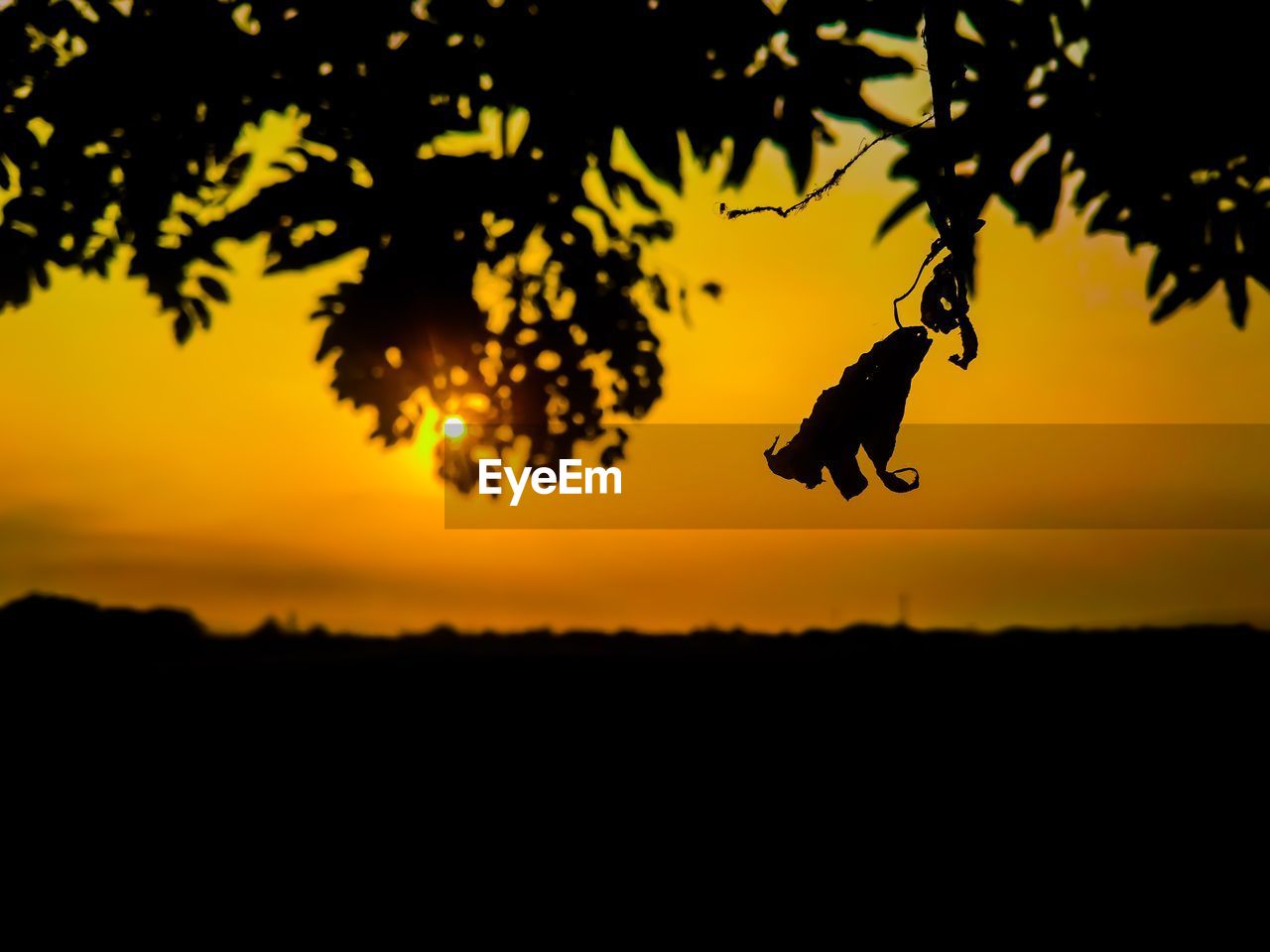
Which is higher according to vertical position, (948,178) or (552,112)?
(552,112)

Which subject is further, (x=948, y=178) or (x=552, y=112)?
(x=552, y=112)

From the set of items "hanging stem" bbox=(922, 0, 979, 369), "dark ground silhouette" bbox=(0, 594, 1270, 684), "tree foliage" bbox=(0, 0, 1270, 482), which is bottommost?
"dark ground silhouette" bbox=(0, 594, 1270, 684)

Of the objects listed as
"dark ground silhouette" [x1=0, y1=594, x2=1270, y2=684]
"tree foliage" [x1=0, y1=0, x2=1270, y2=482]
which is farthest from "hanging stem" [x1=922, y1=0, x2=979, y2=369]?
"dark ground silhouette" [x1=0, y1=594, x2=1270, y2=684]

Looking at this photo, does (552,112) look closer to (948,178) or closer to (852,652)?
(948,178)

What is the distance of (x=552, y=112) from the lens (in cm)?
351

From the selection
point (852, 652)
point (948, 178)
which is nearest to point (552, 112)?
point (948, 178)

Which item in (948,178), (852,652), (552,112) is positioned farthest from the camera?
(852,652)

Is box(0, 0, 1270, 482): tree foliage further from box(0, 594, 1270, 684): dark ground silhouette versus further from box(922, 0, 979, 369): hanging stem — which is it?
box(0, 594, 1270, 684): dark ground silhouette

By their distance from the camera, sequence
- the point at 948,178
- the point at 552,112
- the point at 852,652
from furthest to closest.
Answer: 1. the point at 852,652
2. the point at 552,112
3. the point at 948,178

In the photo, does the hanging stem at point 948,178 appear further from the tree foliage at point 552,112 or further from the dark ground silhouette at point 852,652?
the dark ground silhouette at point 852,652

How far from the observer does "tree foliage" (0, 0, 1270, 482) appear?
350 centimetres

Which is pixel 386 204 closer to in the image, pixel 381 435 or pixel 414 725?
pixel 381 435

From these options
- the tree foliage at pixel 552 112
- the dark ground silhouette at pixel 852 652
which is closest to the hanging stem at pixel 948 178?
the tree foliage at pixel 552 112

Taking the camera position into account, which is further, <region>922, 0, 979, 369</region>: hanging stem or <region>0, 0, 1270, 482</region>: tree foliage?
<region>0, 0, 1270, 482</region>: tree foliage
